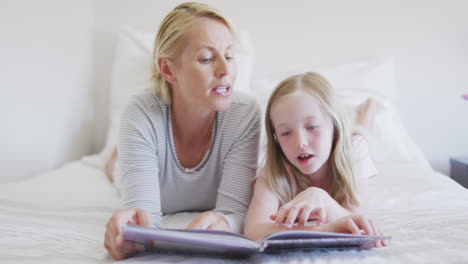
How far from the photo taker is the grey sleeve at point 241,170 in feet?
3.22

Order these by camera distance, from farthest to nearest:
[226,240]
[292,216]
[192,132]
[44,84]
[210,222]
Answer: [44,84] → [192,132] → [210,222] → [292,216] → [226,240]

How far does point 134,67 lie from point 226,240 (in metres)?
1.48

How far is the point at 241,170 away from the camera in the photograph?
3.35ft

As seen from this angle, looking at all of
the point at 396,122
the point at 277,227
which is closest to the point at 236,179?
the point at 277,227

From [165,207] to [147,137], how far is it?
262 millimetres

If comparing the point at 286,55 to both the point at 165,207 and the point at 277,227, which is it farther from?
the point at 277,227

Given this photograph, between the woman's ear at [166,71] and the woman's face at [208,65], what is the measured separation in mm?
58

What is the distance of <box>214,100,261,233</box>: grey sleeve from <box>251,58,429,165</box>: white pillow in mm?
463

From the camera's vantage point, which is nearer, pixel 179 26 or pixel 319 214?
pixel 319 214

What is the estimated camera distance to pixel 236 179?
39.8 inches

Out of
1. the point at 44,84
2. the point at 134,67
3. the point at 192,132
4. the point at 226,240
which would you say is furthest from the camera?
the point at 134,67

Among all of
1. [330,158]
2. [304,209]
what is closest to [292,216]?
[304,209]

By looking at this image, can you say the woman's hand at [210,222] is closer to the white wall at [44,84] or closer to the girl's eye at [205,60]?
the girl's eye at [205,60]

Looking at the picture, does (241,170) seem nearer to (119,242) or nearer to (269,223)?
(269,223)
